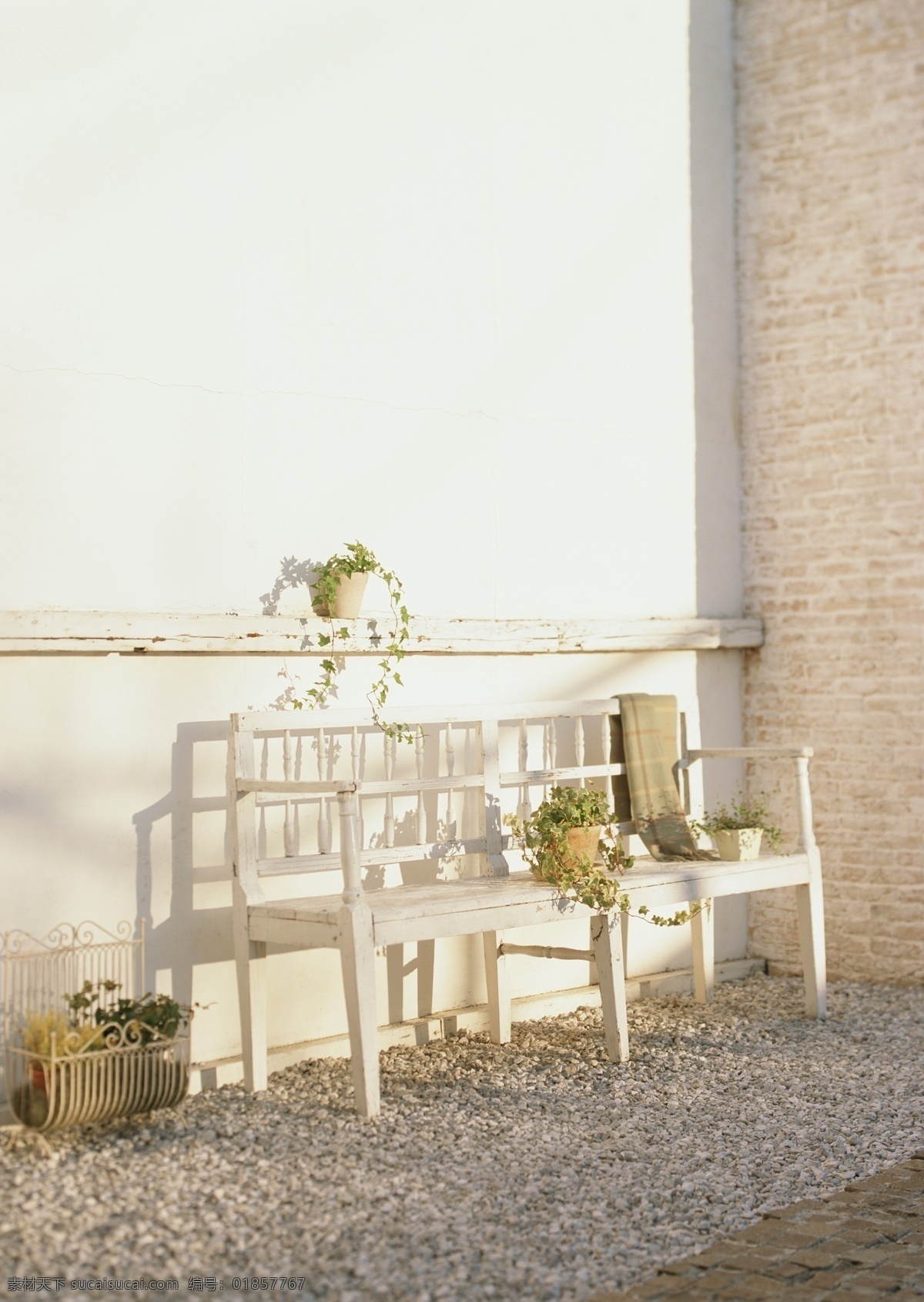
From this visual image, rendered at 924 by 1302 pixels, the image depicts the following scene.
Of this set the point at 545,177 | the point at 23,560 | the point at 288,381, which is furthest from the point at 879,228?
the point at 23,560

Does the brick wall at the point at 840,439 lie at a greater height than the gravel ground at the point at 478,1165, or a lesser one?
greater

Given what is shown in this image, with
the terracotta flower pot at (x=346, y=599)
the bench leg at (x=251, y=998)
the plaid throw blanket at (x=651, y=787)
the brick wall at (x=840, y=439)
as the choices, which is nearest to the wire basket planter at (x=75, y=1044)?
the bench leg at (x=251, y=998)

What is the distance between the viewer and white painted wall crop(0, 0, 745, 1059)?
446cm

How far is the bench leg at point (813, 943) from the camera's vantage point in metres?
5.70

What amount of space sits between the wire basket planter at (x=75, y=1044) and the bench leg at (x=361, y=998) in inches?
18.8

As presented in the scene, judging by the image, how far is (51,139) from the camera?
14.7 ft

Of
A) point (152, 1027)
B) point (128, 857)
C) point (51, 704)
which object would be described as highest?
point (51, 704)

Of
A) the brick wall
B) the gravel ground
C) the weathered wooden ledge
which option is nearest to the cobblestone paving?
the gravel ground

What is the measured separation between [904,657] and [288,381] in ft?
9.74

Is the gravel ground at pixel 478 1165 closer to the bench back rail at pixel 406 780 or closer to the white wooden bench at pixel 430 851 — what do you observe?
the white wooden bench at pixel 430 851

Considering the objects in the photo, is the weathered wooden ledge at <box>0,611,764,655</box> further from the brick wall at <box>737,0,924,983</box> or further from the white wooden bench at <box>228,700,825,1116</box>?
the brick wall at <box>737,0,924,983</box>

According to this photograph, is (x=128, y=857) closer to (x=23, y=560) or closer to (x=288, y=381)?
(x=23, y=560)

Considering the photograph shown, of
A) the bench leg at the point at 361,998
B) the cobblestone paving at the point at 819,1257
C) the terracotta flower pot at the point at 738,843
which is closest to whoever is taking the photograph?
the cobblestone paving at the point at 819,1257

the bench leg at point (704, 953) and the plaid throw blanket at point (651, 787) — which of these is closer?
the plaid throw blanket at point (651, 787)
